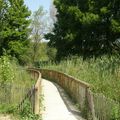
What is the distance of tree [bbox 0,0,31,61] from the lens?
2384 inches

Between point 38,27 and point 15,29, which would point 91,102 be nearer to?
point 15,29

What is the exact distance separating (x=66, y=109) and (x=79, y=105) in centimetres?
63

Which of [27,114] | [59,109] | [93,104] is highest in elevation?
[93,104]

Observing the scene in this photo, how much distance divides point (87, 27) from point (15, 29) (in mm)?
19017

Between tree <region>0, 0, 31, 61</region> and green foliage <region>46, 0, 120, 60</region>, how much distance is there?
961 centimetres

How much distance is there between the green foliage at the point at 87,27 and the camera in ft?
148

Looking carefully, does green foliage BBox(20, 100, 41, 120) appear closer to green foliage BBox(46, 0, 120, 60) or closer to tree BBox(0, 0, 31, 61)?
green foliage BBox(46, 0, 120, 60)

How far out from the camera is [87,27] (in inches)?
1794

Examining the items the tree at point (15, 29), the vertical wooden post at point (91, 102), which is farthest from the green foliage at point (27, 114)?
the tree at point (15, 29)

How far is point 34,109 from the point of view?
604 inches

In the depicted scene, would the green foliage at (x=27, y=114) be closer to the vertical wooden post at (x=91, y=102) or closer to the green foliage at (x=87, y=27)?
the vertical wooden post at (x=91, y=102)

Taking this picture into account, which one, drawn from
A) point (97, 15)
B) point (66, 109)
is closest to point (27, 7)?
point (97, 15)

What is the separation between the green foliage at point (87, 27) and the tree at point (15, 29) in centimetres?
961

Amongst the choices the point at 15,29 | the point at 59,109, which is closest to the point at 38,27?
the point at 15,29
